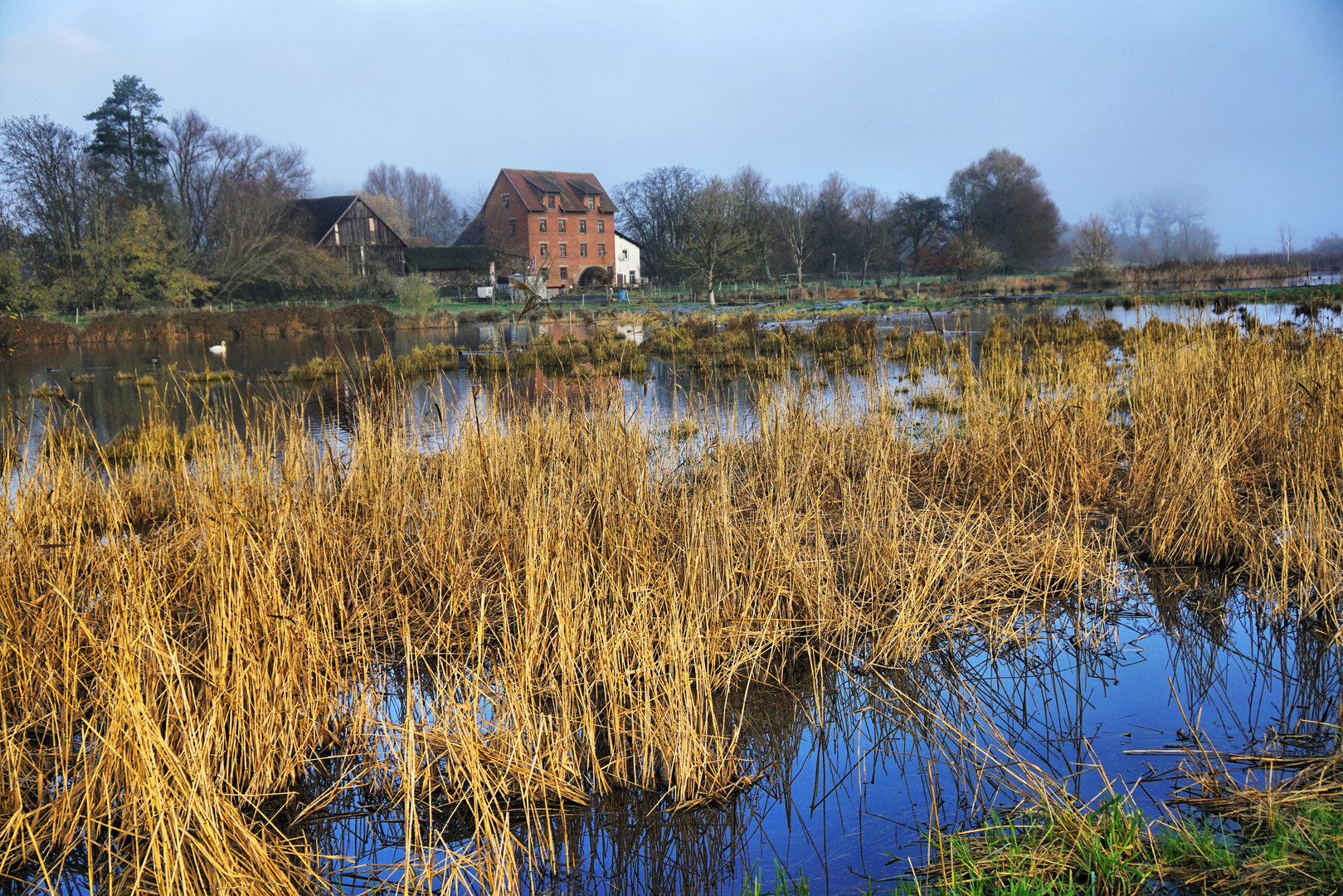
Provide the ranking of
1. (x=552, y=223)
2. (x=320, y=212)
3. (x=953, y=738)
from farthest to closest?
(x=552, y=223)
(x=320, y=212)
(x=953, y=738)

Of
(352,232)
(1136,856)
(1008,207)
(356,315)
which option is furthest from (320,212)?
(1136,856)

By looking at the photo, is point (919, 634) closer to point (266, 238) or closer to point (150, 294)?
point (150, 294)

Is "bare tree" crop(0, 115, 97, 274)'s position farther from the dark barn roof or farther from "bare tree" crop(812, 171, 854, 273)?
"bare tree" crop(812, 171, 854, 273)

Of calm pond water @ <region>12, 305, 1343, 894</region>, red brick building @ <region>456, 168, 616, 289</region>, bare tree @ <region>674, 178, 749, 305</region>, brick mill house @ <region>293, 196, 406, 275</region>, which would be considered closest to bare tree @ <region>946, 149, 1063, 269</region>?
red brick building @ <region>456, 168, 616, 289</region>

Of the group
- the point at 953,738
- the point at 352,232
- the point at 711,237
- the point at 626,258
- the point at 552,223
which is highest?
the point at 552,223

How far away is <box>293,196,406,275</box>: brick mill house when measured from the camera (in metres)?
48.4

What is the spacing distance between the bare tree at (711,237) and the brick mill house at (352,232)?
2029 centimetres

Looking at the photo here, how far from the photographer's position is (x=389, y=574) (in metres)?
4.58

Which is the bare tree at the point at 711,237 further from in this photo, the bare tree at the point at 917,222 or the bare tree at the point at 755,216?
the bare tree at the point at 917,222

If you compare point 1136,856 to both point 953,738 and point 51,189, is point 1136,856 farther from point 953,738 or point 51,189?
point 51,189

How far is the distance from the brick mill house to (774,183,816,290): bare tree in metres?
22.3

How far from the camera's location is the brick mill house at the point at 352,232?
159 feet

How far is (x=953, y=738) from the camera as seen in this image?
3.33 m

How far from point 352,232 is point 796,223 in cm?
2569
